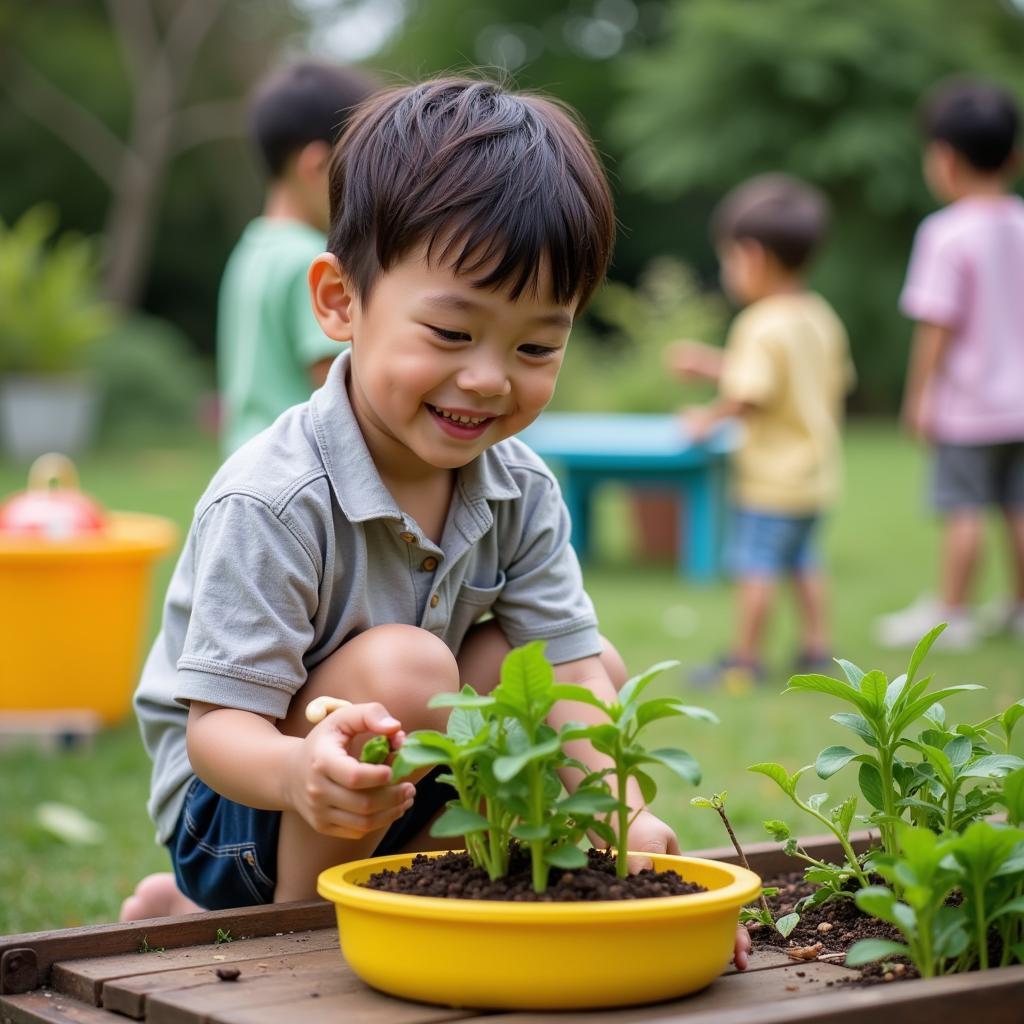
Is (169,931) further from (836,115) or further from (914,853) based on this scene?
(836,115)

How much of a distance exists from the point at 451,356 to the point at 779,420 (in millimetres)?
3486

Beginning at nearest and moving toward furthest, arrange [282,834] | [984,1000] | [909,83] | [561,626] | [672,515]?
[984,1000], [282,834], [561,626], [672,515], [909,83]

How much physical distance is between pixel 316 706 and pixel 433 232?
548mm

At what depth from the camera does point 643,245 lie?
21844mm

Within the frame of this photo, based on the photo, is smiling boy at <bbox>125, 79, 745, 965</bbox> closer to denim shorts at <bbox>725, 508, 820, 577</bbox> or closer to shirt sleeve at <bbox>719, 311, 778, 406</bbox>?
denim shorts at <bbox>725, 508, 820, 577</bbox>

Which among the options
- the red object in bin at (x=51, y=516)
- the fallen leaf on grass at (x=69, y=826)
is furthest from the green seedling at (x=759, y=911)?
the red object in bin at (x=51, y=516)

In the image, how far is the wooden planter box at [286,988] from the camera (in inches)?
54.7

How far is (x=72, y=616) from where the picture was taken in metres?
3.90

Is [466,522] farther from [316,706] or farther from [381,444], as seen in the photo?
[316,706]

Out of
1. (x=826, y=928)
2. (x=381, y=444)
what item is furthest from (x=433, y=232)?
(x=826, y=928)

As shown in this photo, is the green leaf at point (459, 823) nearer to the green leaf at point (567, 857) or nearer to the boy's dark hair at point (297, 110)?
the green leaf at point (567, 857)

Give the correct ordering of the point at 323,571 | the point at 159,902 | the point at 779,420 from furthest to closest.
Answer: the point at 779,420, the point at 159,902, the point at 323,571

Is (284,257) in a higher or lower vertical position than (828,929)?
higher

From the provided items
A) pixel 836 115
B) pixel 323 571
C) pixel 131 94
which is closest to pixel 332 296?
pixel 323 571
